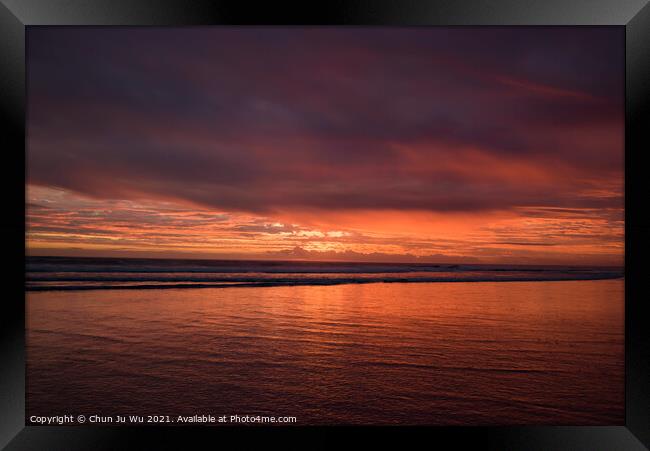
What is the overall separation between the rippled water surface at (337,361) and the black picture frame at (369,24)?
1.27 ft

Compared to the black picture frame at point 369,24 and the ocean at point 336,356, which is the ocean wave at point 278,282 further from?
the black picture frame at point 369,24

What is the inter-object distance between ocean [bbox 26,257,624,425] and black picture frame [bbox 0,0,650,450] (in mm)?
331

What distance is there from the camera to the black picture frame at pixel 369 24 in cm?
196

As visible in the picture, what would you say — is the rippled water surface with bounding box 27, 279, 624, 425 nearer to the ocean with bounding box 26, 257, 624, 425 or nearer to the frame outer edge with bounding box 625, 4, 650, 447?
the ocean with bounding box 26, 257, 624, 425

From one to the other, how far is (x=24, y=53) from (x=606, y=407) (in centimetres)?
347

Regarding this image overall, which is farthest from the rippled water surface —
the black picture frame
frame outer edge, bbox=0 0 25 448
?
the black picture frame

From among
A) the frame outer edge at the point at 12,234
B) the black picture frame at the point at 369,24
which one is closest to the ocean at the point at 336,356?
the frame outer edge at the point at 12,234

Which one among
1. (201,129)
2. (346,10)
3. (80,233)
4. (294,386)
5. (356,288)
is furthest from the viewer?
(356,288)

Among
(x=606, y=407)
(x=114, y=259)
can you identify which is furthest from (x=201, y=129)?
(x=114, y=259)

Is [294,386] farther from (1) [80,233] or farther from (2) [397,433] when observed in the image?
(1) [80,233]

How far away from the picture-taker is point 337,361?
3088 millimetres

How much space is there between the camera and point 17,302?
1988 mm

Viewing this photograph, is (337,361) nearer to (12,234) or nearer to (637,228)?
(637,228)

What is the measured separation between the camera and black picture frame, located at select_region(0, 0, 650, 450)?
196 centimetres
